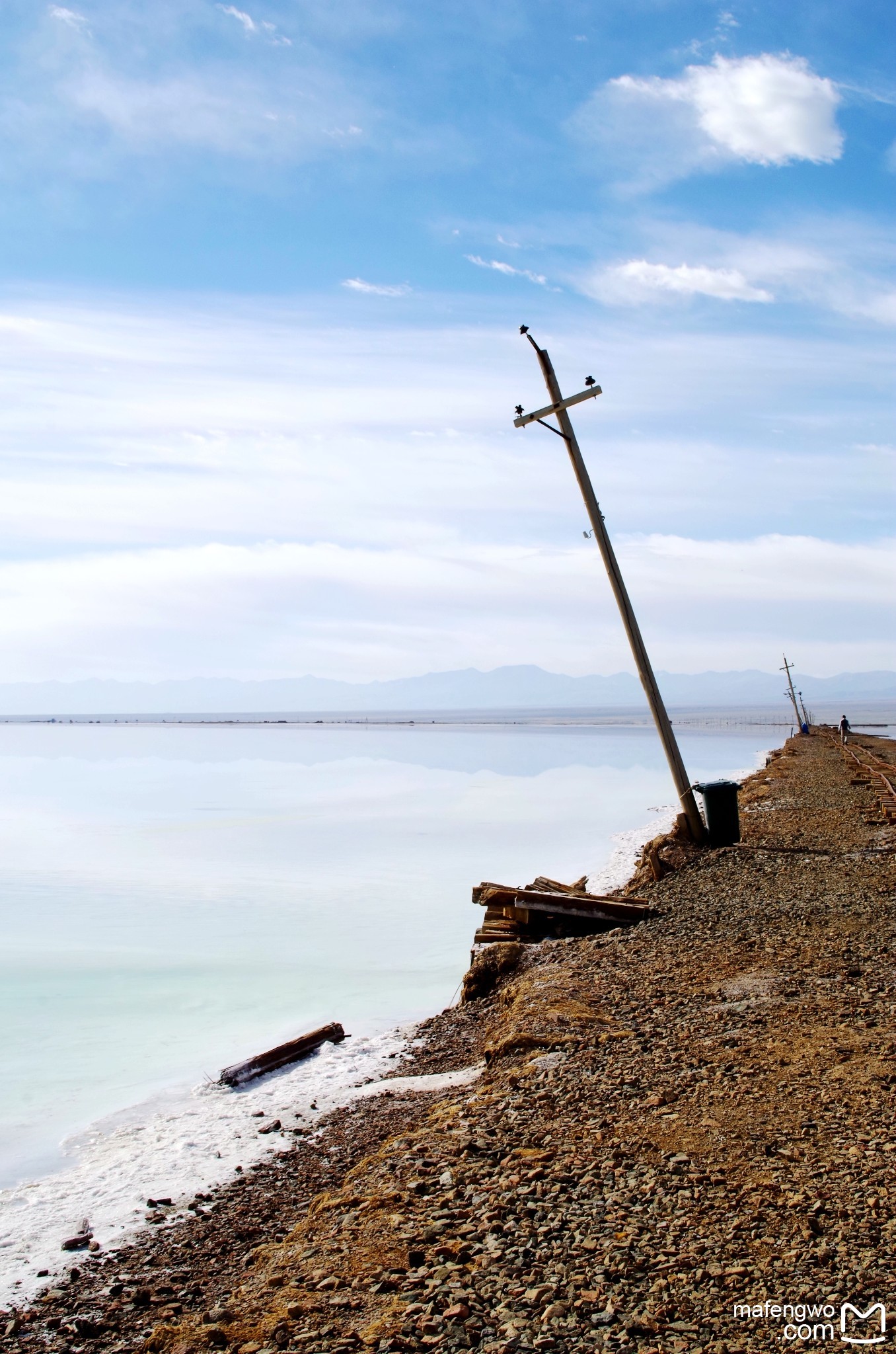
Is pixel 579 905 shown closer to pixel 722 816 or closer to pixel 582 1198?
pixel 722 816

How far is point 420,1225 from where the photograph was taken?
4.77 metres

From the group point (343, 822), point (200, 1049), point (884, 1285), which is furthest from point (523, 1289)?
point (343, 822)

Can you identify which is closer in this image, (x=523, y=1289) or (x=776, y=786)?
(x=523, y=1289)

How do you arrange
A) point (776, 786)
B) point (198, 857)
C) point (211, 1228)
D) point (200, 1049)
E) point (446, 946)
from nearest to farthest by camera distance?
point (211, 1228), point (200, 1049), point (446, 946), point (198, 857), point (776, 786)

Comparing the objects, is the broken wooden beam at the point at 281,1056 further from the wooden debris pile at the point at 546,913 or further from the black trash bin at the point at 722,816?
the black trash bin at the point at 722,816


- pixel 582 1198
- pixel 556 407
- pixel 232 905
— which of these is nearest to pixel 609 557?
pixel 556 407

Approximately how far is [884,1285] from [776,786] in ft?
85.7

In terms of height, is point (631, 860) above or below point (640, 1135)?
below

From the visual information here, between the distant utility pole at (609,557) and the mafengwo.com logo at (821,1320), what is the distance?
1204 centimetres

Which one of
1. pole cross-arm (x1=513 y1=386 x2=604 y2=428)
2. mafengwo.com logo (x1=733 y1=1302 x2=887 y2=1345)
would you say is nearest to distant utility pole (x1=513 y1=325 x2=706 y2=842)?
pole cross-arm (x1=513 y1=386 x2=604 y2=428)

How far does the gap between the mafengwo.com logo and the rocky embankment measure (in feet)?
0.09

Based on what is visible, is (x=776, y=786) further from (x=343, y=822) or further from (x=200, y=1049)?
(x=200, y=1049)

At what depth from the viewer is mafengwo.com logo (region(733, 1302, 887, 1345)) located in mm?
3598

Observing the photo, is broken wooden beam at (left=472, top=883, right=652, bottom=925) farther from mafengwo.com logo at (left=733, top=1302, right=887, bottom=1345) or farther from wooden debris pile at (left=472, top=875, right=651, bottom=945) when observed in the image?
mafengwo.com logo at (left=733, top=1302, right=887, bottom=1345)
